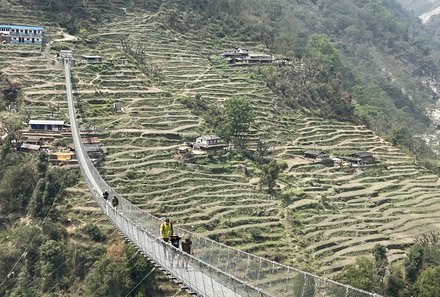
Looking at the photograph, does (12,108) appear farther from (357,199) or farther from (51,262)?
(357,199)

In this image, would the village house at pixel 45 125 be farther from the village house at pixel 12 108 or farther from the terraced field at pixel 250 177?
the village house at pixel 12 108

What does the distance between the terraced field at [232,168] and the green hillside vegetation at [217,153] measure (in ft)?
0.23

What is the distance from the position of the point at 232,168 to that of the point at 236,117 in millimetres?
2792

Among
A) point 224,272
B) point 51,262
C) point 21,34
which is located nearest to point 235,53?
→ point 21,34

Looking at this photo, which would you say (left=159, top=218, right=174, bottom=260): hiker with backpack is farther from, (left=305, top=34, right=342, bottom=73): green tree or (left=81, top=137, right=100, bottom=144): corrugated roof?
(left=305, top=34, right=342, bottom=73): green tree

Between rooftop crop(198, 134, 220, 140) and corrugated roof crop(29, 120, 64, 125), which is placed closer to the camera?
corrugated roof crop(29, 120, 64, 125)

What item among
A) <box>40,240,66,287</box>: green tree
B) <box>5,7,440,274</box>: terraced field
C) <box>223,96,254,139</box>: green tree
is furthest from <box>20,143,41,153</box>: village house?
<box>223,96,254,139</box>: green tree

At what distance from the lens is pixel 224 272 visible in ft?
25.8

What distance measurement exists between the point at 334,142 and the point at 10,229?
54.3 feet

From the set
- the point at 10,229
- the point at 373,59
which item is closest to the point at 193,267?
the point at 10,229

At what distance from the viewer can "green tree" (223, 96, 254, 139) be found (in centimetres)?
2486

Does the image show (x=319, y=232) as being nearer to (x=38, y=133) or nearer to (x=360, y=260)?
(x=360, y=260)

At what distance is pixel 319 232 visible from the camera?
20328mm

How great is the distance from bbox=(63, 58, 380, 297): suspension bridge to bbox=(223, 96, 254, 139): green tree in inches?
525
